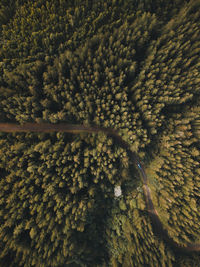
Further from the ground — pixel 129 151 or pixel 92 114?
pixel 92 114

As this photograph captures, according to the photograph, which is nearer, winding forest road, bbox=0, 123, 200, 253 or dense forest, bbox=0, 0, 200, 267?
dense forest, bbox=0, 0, 200, 267

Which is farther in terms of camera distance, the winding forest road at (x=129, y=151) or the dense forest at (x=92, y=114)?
the winding forest road at (x=129, y=151)

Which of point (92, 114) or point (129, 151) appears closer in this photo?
point (92, 114)

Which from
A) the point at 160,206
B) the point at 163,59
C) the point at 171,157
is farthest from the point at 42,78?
the point at 160,206
